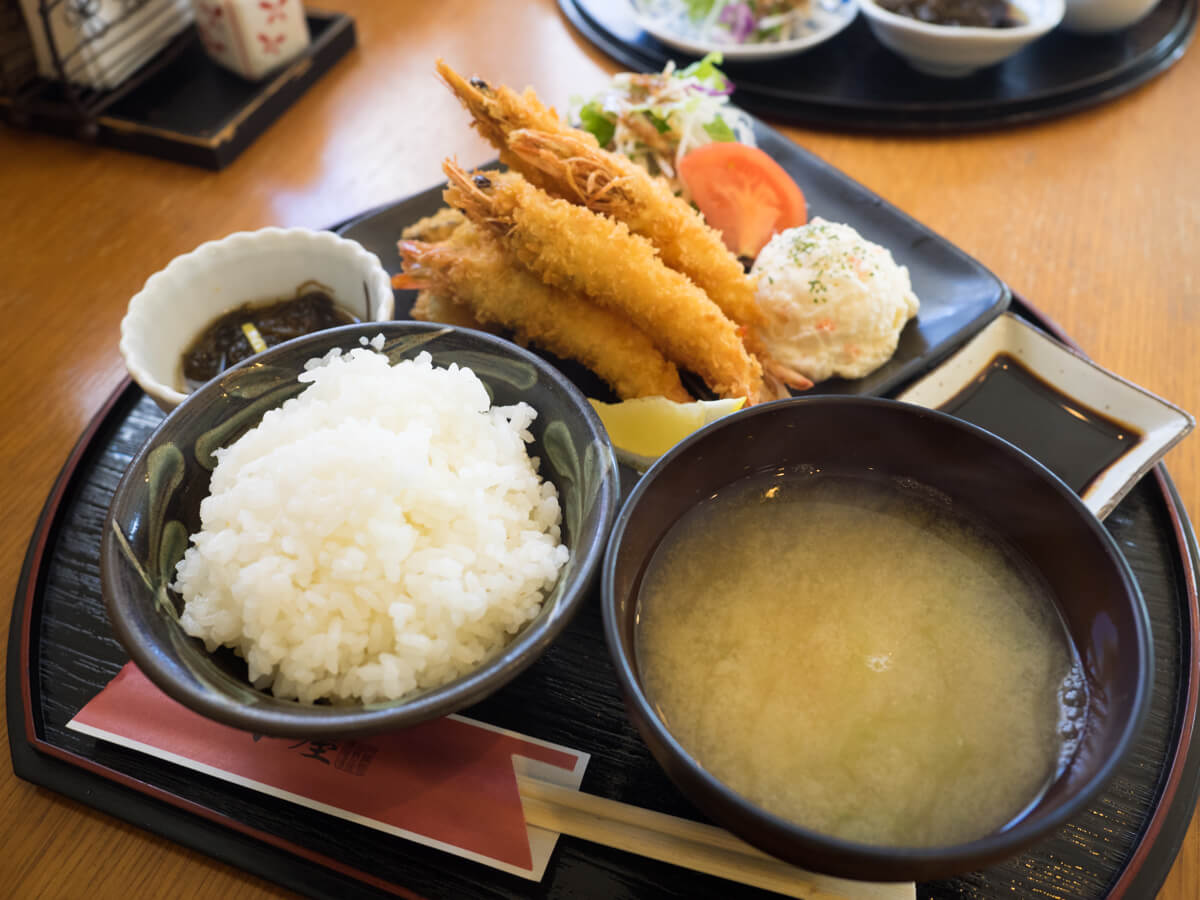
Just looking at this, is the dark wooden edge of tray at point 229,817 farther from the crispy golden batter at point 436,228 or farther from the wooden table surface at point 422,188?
the crispy golden batter at point 436,228

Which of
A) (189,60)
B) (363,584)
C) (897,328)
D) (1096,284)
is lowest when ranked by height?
(1096,284)

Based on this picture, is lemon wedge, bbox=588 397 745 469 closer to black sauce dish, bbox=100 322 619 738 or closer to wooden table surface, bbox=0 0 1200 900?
black sauce dish, bbox=100 322 619 738

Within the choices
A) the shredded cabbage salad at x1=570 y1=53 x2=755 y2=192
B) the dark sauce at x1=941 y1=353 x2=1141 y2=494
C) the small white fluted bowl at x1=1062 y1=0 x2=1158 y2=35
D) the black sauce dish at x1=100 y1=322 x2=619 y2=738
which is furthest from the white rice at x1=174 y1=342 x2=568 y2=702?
the small white fluted bowl at x1=1062 y1=0 x2=1158 y2=35

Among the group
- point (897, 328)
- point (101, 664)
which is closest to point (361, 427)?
point (101, 664)

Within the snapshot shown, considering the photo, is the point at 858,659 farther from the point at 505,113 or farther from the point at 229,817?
the point at 505,113

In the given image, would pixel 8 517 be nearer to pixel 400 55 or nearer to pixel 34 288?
pixel 34 288

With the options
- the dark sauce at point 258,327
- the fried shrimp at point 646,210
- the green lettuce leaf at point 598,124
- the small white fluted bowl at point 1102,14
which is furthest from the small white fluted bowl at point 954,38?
the dark sauce at point 258,327

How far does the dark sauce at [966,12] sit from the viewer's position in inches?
98.6

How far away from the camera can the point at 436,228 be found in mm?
1842

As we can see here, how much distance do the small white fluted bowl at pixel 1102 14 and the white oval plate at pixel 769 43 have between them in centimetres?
69

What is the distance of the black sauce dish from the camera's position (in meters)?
0.91

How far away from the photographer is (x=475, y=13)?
2996 mm

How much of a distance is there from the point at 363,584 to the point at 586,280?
77cm

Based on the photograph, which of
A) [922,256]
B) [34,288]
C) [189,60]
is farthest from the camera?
[189,60]
